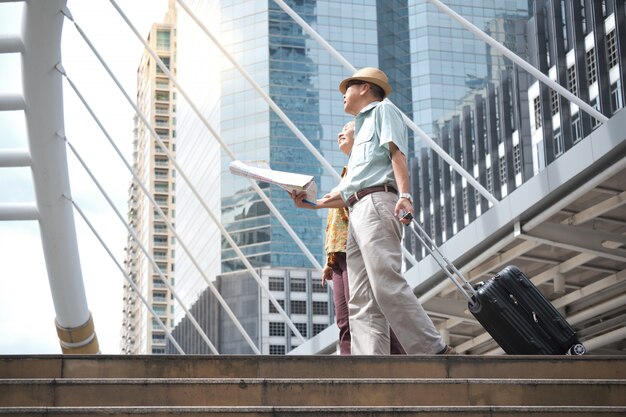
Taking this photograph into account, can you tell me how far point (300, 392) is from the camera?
5.43m

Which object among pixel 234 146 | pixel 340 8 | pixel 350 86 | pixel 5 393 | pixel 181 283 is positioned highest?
pixel 340 8

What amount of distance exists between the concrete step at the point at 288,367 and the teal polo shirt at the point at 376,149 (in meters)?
1.42

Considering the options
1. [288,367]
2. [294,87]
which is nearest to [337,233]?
[288,367]

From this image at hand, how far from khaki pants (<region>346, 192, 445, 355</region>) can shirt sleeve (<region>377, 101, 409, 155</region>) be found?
283mm

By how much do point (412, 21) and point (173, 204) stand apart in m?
38.7

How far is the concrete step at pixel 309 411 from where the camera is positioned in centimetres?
506

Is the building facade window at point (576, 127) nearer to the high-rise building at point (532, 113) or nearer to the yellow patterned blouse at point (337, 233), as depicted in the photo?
the high-rise building at point (532, 113)

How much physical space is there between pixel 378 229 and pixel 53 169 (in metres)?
10.5

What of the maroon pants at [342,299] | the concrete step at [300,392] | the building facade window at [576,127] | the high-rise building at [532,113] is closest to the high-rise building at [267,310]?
the high-rise building at [532,113]

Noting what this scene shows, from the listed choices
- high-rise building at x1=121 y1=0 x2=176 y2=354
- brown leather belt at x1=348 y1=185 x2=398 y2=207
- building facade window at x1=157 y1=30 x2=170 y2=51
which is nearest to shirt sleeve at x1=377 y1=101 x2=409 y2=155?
brown leather belt at x1=348 y1=185 x2=398 y2=207

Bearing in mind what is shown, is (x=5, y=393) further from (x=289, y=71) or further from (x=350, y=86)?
(x=289, y=71)

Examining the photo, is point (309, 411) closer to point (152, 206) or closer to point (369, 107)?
point (369, 107)

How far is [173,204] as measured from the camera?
141750 millimetres

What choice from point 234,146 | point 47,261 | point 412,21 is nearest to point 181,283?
point 234,146
